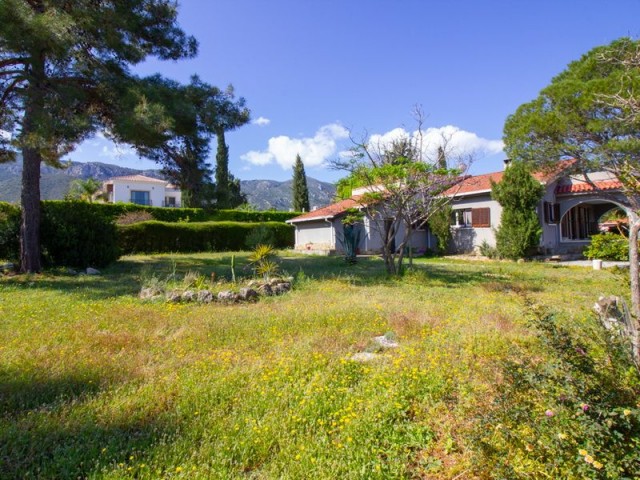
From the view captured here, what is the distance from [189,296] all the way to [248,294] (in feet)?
4.08

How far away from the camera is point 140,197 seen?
52.6 metres

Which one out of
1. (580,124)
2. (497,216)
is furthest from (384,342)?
(497,216)

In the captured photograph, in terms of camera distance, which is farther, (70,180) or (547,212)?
(70,180)

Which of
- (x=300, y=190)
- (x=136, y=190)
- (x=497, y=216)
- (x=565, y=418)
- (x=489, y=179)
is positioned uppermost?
(x=136, y=190)

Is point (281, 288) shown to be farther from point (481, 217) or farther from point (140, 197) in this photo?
point (140, 197)

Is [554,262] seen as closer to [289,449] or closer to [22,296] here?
[289,449]

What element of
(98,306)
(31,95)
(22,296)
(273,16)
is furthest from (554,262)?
(31,95)

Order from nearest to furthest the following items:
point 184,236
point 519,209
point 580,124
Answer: point 580,124
point 519,209
point 184,236

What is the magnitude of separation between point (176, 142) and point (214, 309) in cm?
720

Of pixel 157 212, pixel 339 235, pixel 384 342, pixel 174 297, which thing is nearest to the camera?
pixel 384 342

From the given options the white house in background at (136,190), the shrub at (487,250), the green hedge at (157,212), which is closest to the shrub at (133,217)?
the green hedge at (157,212)

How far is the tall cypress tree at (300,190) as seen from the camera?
4894 centimetres

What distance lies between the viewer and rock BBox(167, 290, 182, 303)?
7.42 meters

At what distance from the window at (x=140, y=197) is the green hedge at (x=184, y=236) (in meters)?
35.3
